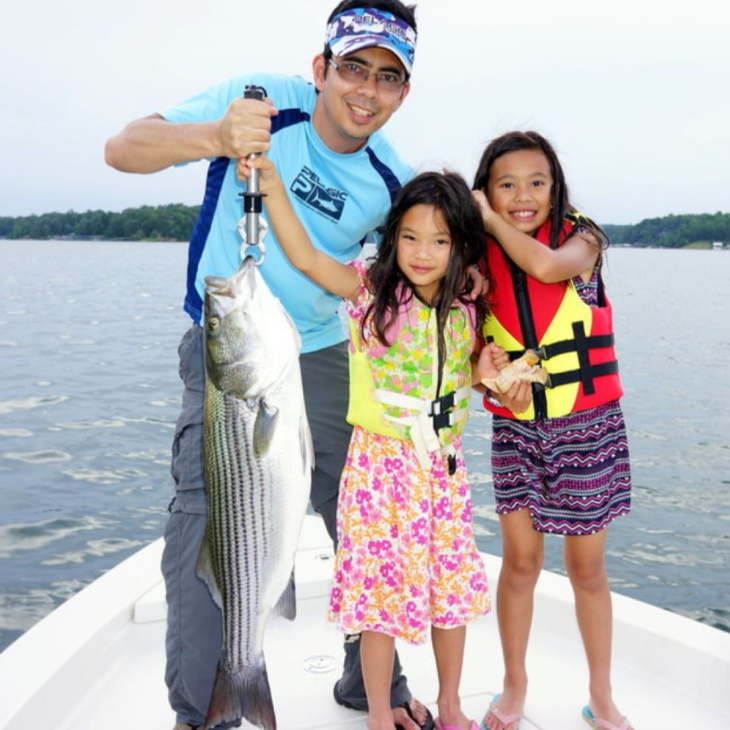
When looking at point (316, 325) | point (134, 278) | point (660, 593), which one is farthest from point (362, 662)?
point (134, 278)

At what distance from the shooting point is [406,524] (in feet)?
10.3

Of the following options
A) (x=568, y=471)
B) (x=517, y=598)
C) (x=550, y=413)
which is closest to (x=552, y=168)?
(x=550, y=413)

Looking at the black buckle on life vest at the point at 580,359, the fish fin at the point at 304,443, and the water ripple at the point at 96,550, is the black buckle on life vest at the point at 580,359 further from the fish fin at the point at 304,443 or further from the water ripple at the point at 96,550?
the water ripple at the point at 96,550

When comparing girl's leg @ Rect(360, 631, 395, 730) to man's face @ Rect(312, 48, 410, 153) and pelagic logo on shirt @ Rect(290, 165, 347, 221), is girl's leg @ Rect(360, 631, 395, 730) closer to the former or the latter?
pelagic logo on shirt @ Rect(290, 165, 347, 221)

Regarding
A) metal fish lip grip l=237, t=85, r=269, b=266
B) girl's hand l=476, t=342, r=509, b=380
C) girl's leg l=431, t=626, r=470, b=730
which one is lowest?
girl's leg l=431, t=626, r=470, b=730

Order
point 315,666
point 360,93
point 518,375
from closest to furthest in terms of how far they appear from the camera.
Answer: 1. point 360,93
2. point 518,375
3. point 315,666

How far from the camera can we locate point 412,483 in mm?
3164

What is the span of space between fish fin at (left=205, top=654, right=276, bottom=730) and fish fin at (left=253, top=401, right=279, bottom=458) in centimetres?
72

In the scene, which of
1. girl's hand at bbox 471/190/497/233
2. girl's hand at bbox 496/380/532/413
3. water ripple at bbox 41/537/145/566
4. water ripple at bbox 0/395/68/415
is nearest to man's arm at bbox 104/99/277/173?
girl's hand at bbox 471/190/497/233

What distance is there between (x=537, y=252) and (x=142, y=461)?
9.87m

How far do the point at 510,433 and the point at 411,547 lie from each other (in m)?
0.68

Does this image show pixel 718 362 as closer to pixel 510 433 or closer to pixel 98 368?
pixel 98 368

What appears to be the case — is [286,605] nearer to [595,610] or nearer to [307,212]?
[595,610]

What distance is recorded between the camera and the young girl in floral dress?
10.3 feet
